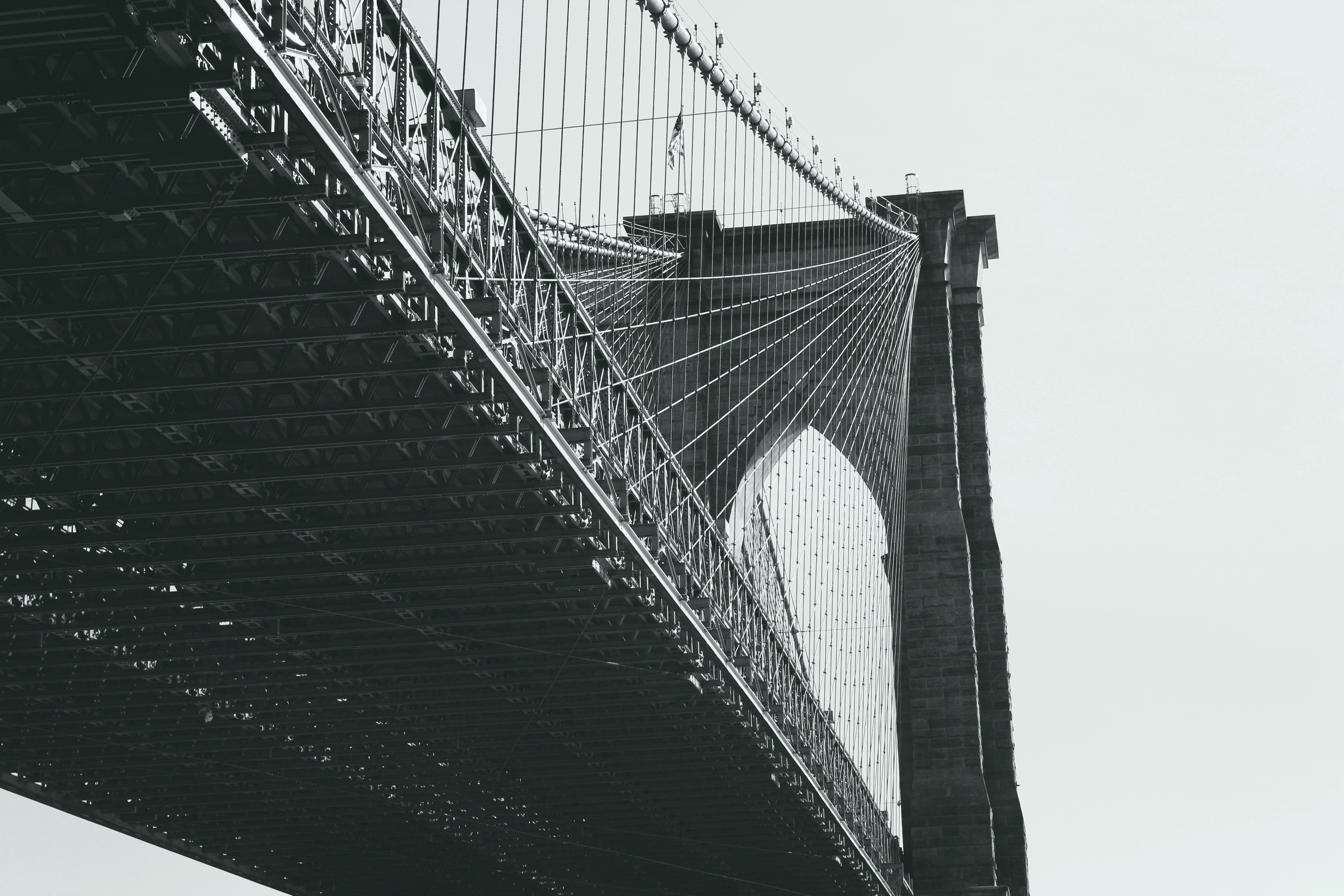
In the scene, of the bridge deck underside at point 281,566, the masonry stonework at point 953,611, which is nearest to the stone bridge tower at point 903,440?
the masonry stonework at point 953,611

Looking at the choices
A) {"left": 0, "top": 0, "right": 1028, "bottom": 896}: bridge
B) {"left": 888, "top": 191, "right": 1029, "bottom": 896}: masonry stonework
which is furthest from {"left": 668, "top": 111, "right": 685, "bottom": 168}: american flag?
{"left": 888, "top": 191, "right": 1029, "bottom": 896}: masonry stonework

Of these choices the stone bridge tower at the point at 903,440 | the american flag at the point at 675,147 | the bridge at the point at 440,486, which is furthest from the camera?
the stone bridge tower at the point at 903,440

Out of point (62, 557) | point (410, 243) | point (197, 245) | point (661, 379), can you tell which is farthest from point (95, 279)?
point (661, 379)

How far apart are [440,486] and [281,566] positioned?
12.6ft

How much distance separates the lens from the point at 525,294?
23203 mm

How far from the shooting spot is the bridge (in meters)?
18.4

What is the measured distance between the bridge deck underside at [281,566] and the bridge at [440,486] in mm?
75

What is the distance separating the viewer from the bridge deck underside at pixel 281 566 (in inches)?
732

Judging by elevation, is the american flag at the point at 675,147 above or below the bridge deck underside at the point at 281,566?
above

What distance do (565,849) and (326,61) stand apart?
116ft

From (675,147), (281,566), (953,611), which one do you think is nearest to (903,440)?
(953,611)

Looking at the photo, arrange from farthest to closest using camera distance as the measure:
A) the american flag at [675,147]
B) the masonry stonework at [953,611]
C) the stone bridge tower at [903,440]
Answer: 1. the masonry stonework at [953,611]
2. the stone bridge tower at [903,440]
3. the american flag at [675,147]

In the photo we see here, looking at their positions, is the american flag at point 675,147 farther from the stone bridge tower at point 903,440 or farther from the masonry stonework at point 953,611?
the masonry stonework at point 953,611

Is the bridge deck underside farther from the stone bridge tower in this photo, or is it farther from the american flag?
the american flag
